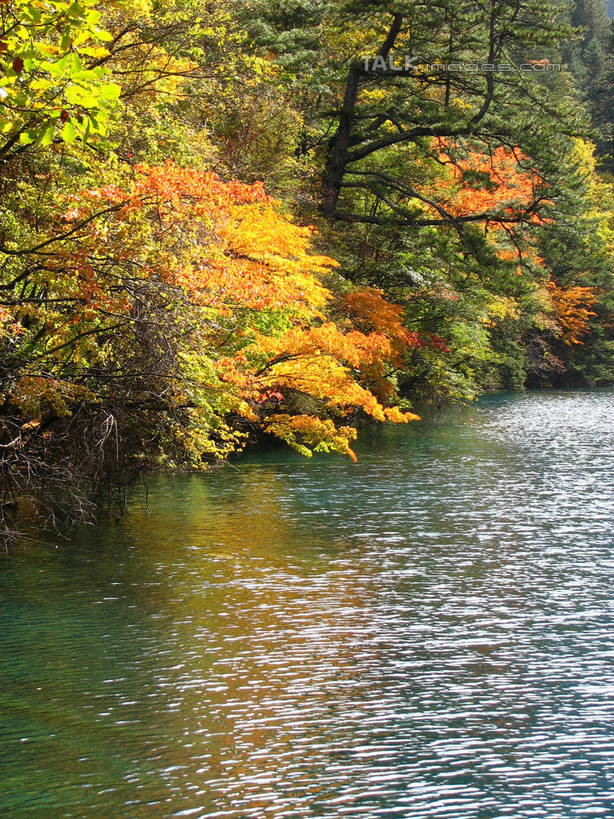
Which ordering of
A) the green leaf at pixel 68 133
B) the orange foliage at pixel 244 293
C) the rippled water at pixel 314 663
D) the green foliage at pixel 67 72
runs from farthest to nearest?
the orange foliage at pixel 244 293 < the rippled water at pixel 314 663 < the green leaf at pixel 68 133 < the green foliage at pixel 67 72

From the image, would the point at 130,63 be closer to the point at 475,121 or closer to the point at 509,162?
the point at 475,121

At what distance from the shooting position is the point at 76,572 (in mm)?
10711

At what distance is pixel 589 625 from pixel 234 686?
366 centimetres

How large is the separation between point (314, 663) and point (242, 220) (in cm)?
1001

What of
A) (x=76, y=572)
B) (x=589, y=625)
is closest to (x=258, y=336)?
(x=76, y=572)

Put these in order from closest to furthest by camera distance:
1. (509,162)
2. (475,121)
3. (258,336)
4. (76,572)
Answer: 1. (76,572)
2. (258,336)
3. (475,121)
4. (509,162)

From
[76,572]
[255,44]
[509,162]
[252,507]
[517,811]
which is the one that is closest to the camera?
[517,811]

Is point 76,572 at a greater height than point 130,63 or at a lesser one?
lesser

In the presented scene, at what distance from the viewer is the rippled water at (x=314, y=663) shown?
591 cm

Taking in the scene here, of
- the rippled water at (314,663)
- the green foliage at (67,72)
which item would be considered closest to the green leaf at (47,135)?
the green foliage at (67,72)

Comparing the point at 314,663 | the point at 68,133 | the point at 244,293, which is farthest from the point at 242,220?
the point at 68,133

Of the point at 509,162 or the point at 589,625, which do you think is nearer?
the point at 589,625

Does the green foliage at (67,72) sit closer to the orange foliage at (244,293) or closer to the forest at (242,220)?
the forest at (242,220)

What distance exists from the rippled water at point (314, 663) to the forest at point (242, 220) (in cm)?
183
